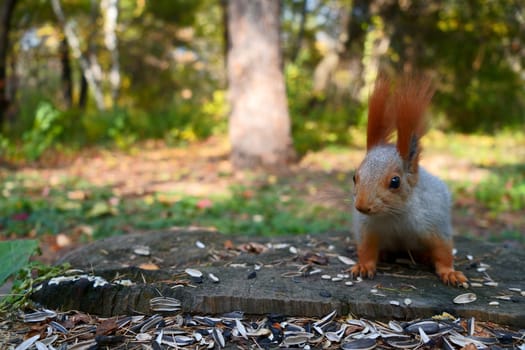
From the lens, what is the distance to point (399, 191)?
221cm

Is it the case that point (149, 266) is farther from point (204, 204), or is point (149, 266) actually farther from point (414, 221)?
point (204, 204)

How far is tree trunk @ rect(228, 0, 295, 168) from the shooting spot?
275 inches

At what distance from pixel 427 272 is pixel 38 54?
47.4ft

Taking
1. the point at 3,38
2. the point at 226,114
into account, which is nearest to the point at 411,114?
the point at 3,38

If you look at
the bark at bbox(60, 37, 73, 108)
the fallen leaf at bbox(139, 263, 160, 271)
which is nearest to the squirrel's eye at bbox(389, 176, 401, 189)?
the fallen leaf at bbox(139, 263, 160, 271)

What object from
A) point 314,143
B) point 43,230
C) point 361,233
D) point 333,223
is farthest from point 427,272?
point 314,143

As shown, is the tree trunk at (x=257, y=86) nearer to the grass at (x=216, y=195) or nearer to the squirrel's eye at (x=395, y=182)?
the grass at (x=216, y=195)

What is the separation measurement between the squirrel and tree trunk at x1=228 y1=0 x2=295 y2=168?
456cm

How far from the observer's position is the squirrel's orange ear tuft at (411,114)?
2.19 meters

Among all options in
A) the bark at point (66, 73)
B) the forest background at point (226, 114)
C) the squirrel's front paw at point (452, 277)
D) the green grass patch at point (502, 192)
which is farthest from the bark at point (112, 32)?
the squirrel's front paw at point (452, 277)

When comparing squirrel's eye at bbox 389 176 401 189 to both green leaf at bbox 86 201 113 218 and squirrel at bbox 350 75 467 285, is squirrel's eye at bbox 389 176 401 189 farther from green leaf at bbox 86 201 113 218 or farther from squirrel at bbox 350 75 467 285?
green leaf at bbox 86 201 113 218

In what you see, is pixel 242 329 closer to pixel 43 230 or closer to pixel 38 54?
pixel 43 230

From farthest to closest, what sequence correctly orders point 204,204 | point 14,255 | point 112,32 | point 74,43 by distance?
point 112,32 < point 74,43 < point 204,204 < point 14,255

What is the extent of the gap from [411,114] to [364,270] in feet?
2.45
